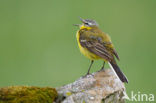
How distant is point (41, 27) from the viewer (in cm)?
1900

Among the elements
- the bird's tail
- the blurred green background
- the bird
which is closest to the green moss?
the bird's tail

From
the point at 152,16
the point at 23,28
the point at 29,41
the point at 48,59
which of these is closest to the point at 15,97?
the point at 48,59

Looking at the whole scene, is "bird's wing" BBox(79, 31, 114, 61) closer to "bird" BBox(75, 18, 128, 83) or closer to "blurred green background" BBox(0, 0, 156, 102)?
"bird" BBox(75, 18, 128, 83)

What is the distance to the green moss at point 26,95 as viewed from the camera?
26.7 feet

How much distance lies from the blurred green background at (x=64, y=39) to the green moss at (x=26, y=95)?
588 centimetres

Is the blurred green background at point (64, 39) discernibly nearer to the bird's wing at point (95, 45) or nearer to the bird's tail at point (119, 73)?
the bird's wing at point (95, 45)

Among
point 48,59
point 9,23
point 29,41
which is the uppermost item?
point 9,23

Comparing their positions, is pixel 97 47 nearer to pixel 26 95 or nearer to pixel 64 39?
pixel 26 95

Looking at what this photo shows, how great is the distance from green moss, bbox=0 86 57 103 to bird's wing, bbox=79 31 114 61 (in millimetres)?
2104

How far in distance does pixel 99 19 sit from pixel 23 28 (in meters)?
3.08

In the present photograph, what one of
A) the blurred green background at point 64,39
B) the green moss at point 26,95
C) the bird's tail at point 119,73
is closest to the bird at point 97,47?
the bird's tail at point 119,73

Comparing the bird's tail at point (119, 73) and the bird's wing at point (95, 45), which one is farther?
the bird's wing at point (95, 45)

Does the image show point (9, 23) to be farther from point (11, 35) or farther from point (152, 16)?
point (152, 16)

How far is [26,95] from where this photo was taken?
8.23 metres
